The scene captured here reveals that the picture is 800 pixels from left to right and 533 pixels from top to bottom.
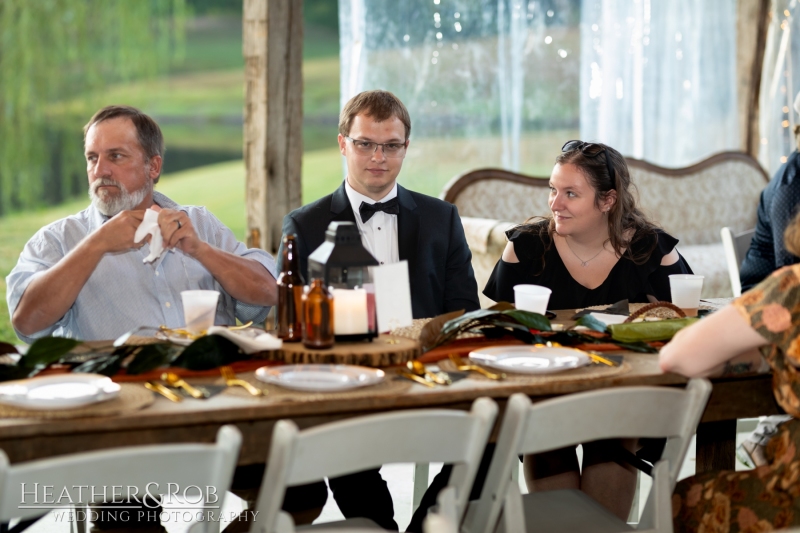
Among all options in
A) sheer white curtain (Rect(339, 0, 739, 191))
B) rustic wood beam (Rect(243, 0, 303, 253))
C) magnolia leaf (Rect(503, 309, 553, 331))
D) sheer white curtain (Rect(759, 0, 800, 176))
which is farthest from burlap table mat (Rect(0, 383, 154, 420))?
sheer white curtain (Rect(759, 0, 800, 176))

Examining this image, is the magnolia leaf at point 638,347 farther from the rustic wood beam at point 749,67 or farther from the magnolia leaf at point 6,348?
the rustic wood beam at point 749,67

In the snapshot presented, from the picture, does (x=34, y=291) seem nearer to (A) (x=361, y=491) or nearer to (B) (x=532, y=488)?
(A) (x=361, y=491)

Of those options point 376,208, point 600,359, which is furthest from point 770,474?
point 376,208

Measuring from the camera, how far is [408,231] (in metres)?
2.84

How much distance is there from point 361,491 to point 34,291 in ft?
3.27

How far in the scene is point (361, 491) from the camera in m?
2.42

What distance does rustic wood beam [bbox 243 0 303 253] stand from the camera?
408 centimetres

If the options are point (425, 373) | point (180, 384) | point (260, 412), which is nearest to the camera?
point (260, 412)

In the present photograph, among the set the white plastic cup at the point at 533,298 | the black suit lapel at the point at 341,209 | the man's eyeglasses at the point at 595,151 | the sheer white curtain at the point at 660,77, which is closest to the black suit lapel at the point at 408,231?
the black suit lapel at the point at 341,209

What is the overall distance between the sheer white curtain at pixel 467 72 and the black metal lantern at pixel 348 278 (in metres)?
2.84

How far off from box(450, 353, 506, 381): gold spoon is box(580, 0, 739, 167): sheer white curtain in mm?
3907

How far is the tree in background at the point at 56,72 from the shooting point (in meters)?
6.28

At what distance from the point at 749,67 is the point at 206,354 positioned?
505cm

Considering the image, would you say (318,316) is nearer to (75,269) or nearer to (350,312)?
(350,312)
